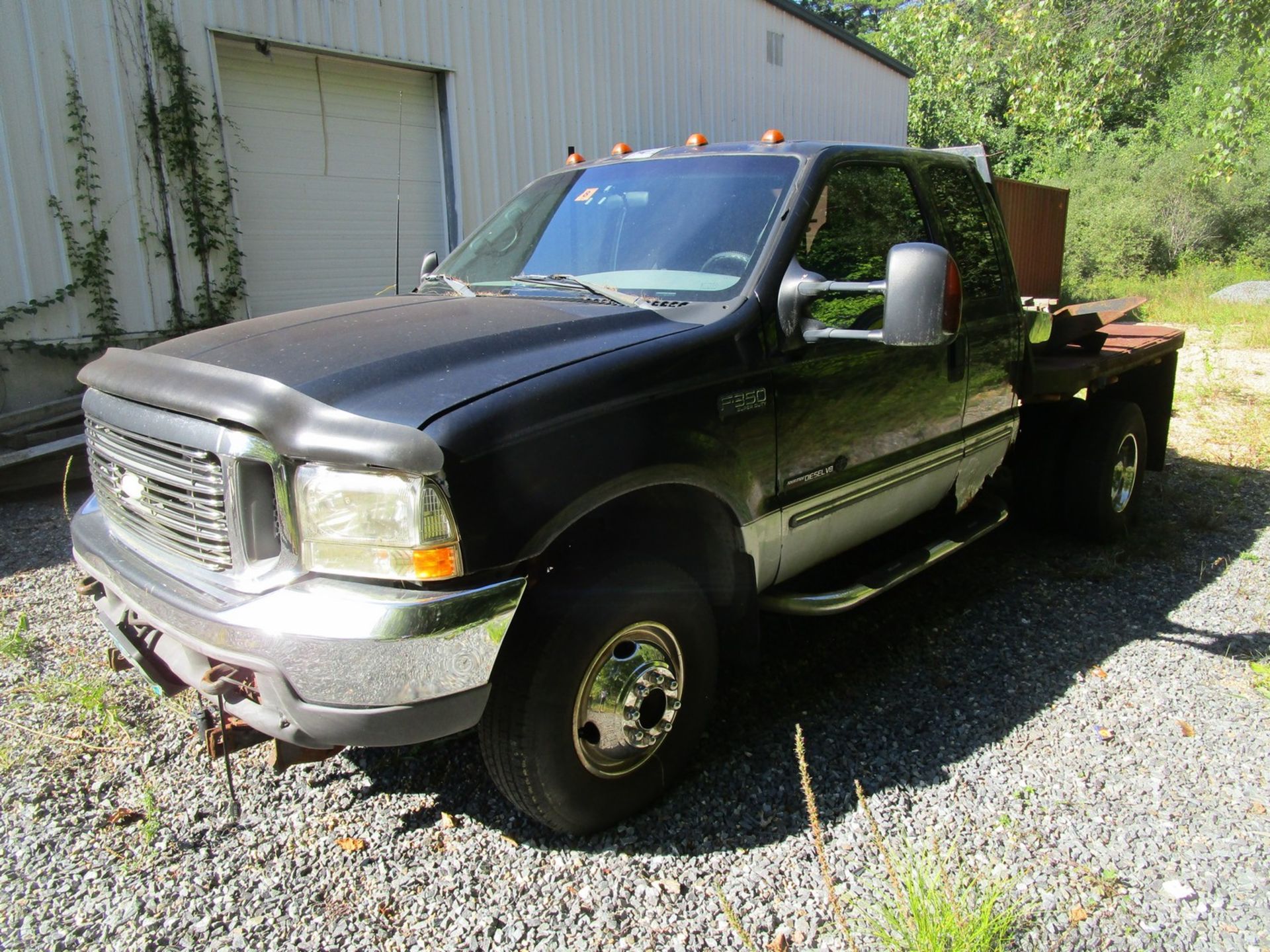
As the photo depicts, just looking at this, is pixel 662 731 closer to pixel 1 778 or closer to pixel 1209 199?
pixel 1 778

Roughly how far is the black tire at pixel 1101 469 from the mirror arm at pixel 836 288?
2.78 m

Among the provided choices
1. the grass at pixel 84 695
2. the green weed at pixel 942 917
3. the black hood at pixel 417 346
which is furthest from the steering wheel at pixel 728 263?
the grass at pixel 84 695

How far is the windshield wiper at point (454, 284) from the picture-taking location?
347 cm

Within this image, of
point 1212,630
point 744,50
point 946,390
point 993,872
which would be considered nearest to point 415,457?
point 993,872

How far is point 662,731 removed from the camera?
2.80 m

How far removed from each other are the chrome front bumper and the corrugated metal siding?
1565 cm

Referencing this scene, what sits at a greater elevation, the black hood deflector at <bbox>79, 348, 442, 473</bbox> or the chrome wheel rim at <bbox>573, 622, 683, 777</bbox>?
the black hood deflector at <bbox>79, 348, 442, 473</bbox>

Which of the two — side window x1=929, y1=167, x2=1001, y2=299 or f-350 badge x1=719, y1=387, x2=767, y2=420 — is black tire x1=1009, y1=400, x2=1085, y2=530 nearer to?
side window x1=929, y1=167, x2=1001, y2=299

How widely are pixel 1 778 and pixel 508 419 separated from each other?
2.24m

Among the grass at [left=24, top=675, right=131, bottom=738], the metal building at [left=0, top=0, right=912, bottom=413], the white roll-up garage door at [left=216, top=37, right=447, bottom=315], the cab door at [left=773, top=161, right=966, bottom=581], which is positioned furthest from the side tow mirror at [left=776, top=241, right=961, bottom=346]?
the white roll-up garage door at [left=216, top=37, right=447, bottom=315]

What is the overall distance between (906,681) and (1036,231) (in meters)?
17.0

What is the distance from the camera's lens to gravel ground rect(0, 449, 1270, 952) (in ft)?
7.88

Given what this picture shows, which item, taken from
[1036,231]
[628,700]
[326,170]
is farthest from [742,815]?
[1036,231]

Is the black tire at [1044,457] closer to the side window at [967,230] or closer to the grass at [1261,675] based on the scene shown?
the side window at [967,230]
